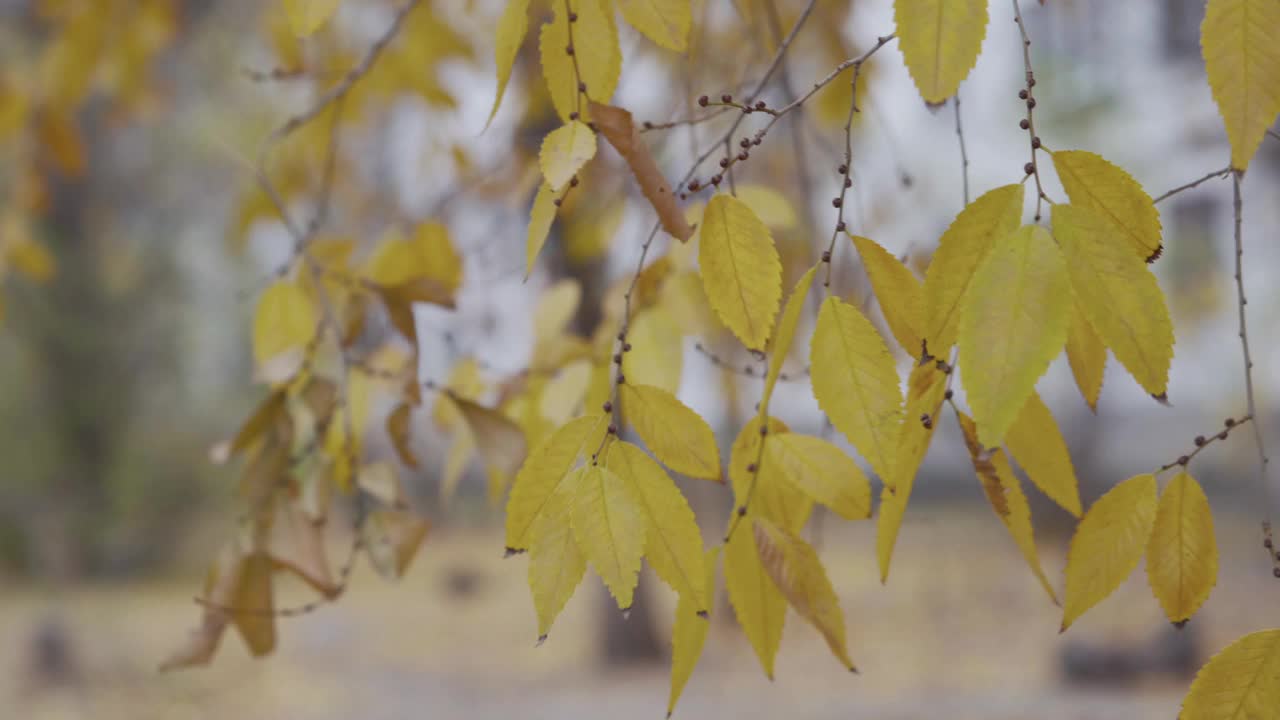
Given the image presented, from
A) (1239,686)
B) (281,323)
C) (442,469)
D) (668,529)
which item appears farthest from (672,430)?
(442,469)

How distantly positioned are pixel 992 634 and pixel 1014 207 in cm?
468

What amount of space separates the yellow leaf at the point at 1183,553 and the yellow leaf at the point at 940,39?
222 millimetres

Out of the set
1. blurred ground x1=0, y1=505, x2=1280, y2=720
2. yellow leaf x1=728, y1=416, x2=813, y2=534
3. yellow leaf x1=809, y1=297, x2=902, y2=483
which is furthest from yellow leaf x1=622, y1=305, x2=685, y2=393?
blurred ground x1=0, y1=505, x2=1280, y2=720

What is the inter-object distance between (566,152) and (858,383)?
175mm

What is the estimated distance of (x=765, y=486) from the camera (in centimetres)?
55

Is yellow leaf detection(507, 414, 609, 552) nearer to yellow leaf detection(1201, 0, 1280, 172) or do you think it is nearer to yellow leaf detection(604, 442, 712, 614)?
yellow leaf detection(604, 442, 712, 614)

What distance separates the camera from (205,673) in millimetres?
4457

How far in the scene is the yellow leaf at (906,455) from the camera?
440 mm

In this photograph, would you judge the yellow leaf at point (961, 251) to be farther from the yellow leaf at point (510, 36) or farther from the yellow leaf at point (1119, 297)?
the yellow leaf at point (510, 36)

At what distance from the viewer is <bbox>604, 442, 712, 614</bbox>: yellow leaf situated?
46cm

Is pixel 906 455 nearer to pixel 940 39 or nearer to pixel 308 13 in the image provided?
pixel 940 39

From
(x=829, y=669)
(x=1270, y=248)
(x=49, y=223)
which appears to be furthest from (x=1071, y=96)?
(x=49, y=223)

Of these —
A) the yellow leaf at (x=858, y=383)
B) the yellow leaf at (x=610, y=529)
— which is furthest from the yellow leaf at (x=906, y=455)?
the yellow leaf at (x=610, y=529)

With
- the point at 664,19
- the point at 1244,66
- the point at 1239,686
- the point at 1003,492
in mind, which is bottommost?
the point at 1239,686
